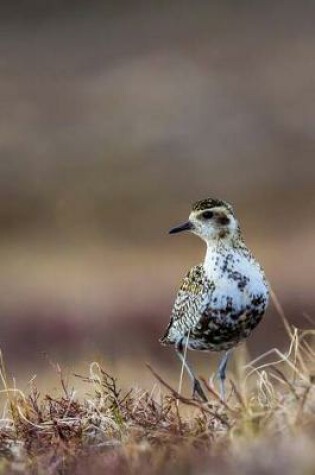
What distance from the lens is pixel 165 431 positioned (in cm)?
561

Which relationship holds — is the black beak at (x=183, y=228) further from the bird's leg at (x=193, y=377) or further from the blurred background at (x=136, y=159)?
the blurred background at (x=136, y=159)

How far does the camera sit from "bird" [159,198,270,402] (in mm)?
6883

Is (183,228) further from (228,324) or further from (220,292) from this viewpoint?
(228,324)

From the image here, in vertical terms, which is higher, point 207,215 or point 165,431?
point 207,215

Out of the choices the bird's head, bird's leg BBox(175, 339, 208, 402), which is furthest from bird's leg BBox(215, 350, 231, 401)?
the bird's head

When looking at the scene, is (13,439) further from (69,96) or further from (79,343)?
(69,96)

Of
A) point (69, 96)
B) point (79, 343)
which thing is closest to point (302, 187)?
point (69, 96)

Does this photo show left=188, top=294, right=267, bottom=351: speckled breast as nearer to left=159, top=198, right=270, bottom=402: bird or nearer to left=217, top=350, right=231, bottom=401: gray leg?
left=159, top=198, right=270, bottom=402: bird

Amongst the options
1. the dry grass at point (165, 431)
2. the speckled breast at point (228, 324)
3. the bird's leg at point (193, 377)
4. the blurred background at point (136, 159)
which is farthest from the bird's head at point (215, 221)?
the blurred background at point (136, 159)

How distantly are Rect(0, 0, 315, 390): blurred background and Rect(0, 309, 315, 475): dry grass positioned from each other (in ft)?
19.1

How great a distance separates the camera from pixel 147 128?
162ft

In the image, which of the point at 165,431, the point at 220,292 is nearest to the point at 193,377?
the point at 220,292

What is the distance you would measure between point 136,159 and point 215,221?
39.2 metres

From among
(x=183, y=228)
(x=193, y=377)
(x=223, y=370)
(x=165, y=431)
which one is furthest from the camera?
(x=223, y=370)
